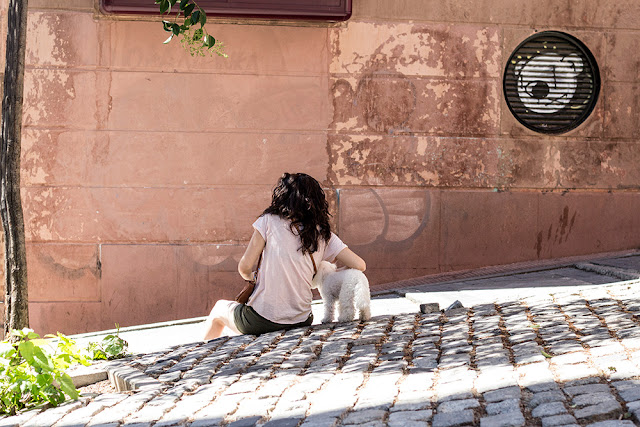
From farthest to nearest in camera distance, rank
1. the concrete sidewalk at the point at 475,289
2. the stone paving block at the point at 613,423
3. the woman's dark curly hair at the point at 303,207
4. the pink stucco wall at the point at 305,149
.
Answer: the pink stucco wall at the point at 305,149
the concrete sidewalk at the point at 475,289
the woman's dark curly hair at the point at 303,207
the stone paving block at the point at 613,423

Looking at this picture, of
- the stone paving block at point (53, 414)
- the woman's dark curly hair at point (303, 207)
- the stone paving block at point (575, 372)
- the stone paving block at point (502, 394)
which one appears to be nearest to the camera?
the stone paving block at point (502, 394)

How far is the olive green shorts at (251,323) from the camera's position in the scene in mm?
5621

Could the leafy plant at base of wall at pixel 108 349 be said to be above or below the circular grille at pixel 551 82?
below

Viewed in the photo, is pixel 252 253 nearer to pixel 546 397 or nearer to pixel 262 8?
pixel 546 397

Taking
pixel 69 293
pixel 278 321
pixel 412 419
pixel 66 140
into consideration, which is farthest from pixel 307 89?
pixel 412 419

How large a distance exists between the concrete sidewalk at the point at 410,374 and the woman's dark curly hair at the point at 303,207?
2.29ft

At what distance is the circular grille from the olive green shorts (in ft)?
17.4

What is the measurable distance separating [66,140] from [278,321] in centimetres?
475

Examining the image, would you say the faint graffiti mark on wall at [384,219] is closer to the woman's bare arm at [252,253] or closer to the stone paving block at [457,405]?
the woman's bare arm at [252,253]

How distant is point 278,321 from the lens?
5645 mm

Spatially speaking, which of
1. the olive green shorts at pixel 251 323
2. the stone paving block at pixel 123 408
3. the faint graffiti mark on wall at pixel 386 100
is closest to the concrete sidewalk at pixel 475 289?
the olive green shorts at pixel 251 323

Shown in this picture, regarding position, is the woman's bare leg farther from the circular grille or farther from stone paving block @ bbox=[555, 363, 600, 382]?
the circular grille

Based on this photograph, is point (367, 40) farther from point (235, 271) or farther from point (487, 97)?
point (235, 271)

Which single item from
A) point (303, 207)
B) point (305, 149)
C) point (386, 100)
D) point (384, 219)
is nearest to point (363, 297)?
point (303, 207)
